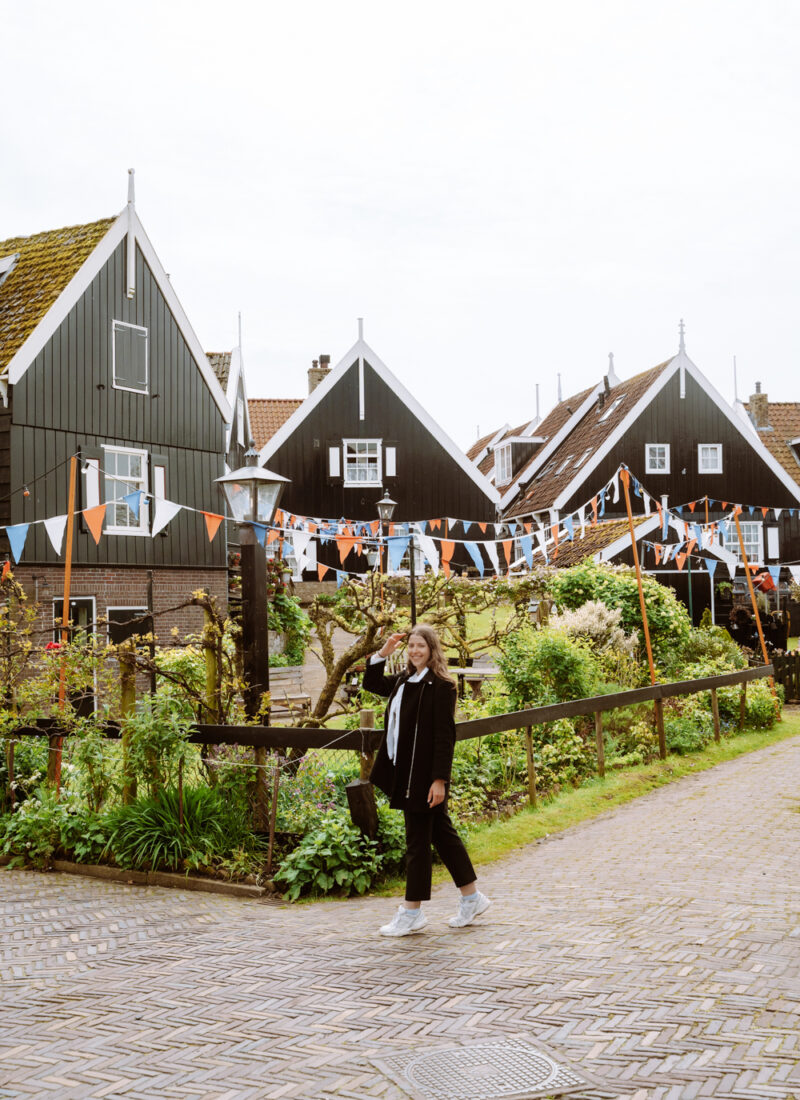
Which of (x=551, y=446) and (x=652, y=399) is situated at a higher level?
(x=652, y=399)

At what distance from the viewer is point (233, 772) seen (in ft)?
26.2

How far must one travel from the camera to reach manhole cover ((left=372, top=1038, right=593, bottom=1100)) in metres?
3.85

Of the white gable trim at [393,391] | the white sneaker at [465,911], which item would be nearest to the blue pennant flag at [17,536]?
the white sneaker at [465,911]

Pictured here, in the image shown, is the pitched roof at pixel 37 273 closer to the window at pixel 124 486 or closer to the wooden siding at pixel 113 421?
the wooden siding at pixel 113 421

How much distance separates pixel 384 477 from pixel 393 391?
8.32 ft

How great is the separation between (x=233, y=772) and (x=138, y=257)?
15326 millimetres

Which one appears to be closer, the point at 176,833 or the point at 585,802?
the point at 176,833

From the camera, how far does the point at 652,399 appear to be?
108ft

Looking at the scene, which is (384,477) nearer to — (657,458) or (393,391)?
(393,391)

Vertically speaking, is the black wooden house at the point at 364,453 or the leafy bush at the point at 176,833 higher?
the black wooden house at the point at 364,453

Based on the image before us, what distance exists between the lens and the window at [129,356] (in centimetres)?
2019

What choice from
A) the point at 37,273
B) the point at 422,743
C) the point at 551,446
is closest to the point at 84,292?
the point at 37,273

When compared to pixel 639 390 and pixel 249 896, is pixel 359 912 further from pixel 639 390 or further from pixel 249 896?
pixel 639 390

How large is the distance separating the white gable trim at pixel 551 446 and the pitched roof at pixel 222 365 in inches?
479
